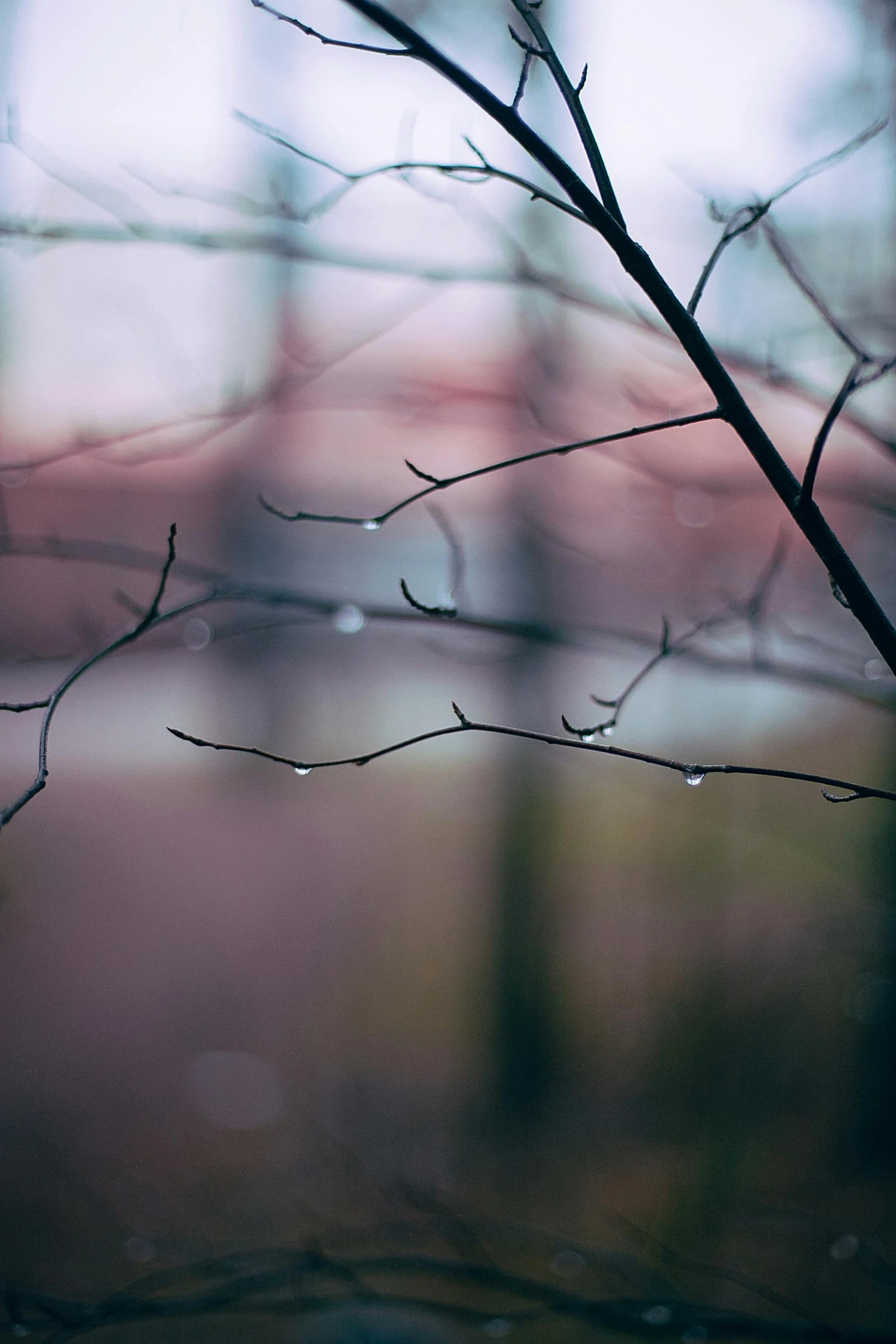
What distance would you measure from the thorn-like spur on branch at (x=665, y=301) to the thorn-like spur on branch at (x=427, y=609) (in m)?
0.33

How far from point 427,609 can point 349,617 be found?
21.7 inches

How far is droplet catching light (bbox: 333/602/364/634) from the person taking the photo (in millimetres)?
1412

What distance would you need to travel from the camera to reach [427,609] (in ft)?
3.03

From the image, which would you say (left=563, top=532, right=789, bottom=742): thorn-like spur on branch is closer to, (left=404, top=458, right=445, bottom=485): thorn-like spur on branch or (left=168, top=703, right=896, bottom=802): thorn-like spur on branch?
(left=168, top=703, right=896, bottom=802): thorn-like spur on branch

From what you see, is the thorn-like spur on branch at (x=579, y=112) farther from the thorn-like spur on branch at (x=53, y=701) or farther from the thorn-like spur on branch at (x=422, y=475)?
the thorn-like spur on branch at (x=53, y=701)

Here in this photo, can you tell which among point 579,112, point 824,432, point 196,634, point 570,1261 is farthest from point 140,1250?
point 579,112

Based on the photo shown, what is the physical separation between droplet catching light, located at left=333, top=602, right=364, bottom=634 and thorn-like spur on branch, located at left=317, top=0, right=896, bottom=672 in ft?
2.43

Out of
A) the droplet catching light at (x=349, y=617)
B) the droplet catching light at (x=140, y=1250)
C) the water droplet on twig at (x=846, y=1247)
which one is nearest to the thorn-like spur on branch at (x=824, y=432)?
the droplet catching light at (x=349, y=617)

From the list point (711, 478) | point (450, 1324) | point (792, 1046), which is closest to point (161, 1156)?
point (450, 1324)

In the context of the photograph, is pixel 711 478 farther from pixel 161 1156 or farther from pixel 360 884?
pixel 360 884

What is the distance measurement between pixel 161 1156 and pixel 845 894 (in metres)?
3.51

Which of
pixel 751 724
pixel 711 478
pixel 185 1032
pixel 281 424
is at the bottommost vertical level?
pixel 185 1032

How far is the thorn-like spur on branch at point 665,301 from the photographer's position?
70cm

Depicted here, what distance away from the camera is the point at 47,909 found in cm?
556
